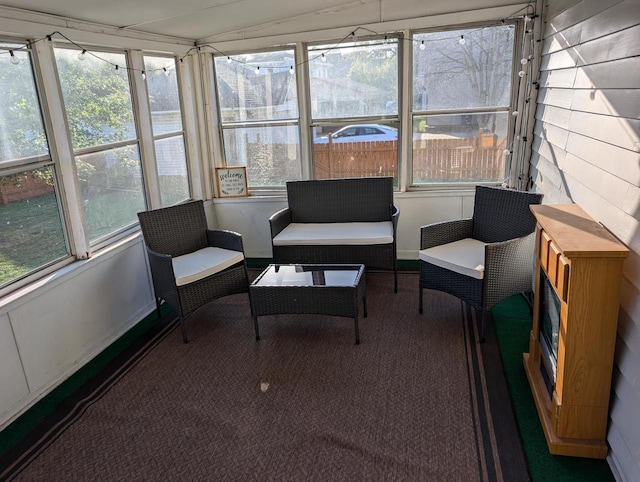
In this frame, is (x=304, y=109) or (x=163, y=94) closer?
(x=163, y=94)

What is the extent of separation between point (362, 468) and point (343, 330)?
1.34m

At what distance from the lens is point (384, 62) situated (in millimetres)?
4422

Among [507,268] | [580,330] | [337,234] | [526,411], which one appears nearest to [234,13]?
[337,234]

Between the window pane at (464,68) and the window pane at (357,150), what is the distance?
0.50m

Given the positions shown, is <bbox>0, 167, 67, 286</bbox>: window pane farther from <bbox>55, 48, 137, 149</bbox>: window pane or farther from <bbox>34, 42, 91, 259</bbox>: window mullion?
<bbox>55, 48, 137, 149</bbox>: window pane

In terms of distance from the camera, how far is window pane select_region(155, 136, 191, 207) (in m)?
4.30

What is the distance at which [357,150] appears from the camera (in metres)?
4.73

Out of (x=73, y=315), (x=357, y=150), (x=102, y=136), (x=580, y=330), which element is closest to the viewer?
(x=580, y=330)

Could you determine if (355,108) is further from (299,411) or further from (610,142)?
(299,411)

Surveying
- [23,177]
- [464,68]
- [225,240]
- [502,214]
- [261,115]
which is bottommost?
[225,240]

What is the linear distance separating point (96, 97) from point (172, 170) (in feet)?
3.70

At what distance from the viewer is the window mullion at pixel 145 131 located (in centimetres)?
384

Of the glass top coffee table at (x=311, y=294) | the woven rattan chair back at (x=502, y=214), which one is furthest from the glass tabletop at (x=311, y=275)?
the woven rattan chair back at (x=502, y=214)

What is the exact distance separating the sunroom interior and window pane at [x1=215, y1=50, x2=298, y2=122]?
2 cm
